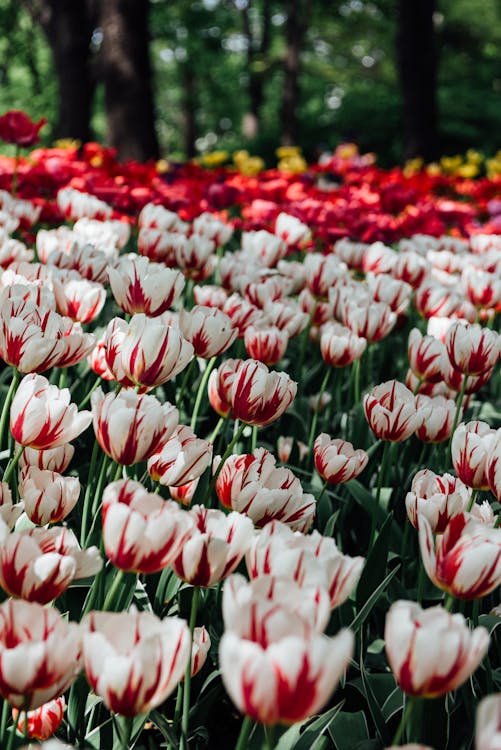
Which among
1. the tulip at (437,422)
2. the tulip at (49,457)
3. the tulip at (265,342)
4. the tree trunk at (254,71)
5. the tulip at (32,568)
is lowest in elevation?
the tree trunk at (254,71)

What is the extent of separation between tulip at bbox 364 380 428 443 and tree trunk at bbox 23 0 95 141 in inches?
347

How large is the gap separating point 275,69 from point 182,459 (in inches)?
861

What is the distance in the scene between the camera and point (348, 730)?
1176mm

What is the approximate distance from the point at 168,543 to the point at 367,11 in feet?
74.0

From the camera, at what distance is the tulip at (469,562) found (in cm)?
90

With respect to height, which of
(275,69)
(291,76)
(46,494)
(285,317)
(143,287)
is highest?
(143,287)

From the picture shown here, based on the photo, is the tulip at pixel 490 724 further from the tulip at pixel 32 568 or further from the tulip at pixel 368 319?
the tulip at pixel 368 319

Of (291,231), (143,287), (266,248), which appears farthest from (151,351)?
(291,231)

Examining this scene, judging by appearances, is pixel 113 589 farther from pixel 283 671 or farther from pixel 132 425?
pixel 283 671

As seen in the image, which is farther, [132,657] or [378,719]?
[378,719]

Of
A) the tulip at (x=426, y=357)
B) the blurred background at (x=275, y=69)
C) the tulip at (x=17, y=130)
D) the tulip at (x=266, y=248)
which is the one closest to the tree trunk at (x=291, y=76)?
the blurred background at (x=275, y=69)

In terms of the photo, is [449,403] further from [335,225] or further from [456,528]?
[335,225]

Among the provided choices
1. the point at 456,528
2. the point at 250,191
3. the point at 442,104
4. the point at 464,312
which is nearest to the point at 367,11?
the point at 442,104

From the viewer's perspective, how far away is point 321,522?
1.84 meters
